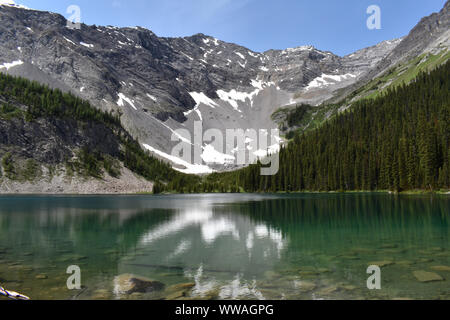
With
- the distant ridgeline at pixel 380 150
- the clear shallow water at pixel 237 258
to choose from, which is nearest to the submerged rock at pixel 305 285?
the clear shallow water at pixel 237 258

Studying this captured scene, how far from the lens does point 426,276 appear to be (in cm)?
1634

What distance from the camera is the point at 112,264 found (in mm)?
20578

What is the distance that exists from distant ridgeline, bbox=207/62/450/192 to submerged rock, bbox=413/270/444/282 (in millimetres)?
87907

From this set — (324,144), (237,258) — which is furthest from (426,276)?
(324,144)

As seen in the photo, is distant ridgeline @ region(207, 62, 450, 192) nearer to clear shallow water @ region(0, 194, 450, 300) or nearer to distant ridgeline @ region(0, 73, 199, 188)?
clear shallow water @ region(0, 194, 450, 300)

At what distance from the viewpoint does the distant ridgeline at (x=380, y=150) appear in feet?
319

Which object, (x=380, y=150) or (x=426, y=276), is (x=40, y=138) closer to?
(x=380, y=150)

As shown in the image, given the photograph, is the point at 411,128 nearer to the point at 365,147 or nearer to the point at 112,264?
the point at 365,147

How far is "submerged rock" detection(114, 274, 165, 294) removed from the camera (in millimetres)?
14738

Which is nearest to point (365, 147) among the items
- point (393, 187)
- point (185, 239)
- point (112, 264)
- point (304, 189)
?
point (304, 189)

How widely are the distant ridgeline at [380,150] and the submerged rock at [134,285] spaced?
3849 inches

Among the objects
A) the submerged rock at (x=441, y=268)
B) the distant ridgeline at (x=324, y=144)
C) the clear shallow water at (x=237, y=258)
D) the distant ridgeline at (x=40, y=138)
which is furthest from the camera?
the distant ridgeline at (x=40, y=138)

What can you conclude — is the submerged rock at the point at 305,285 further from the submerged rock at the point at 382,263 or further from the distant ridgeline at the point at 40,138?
the distant ridgeline at the point at 40,138
